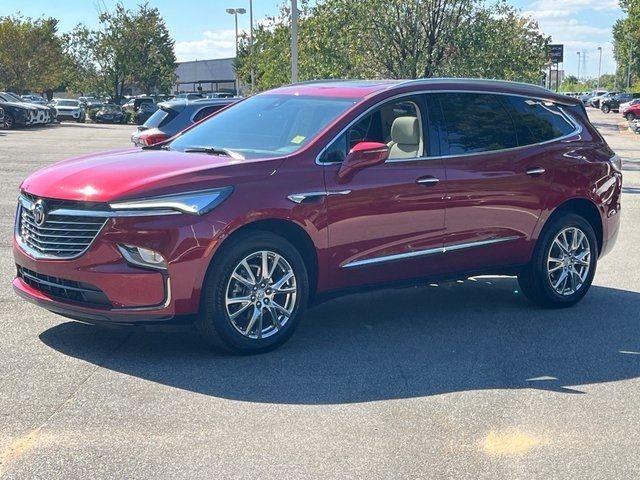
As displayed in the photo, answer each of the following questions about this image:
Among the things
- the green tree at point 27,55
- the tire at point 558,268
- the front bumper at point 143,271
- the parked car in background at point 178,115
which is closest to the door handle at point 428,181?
the tire at point 558,268

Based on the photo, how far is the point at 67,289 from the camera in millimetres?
5508

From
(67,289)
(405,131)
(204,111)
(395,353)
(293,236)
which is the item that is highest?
(204,111)

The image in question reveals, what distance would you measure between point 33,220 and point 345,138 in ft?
7.30

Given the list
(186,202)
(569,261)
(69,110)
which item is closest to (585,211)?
(569,261)

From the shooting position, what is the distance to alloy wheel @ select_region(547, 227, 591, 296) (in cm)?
743

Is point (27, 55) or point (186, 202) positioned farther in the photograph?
point (27, 55)

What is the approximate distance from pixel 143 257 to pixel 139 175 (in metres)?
0.55

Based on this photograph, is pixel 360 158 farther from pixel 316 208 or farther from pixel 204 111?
pixel 204 111

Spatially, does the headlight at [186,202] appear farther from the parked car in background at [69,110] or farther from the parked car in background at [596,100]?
the parked car in background at [596,100]

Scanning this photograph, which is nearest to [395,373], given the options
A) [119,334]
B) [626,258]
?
[119,334]

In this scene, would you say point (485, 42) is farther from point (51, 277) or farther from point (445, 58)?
point (51, 277)

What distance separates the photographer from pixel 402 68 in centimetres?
1967

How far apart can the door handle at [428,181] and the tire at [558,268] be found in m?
1.37

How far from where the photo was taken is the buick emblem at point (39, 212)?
5.54 meters
